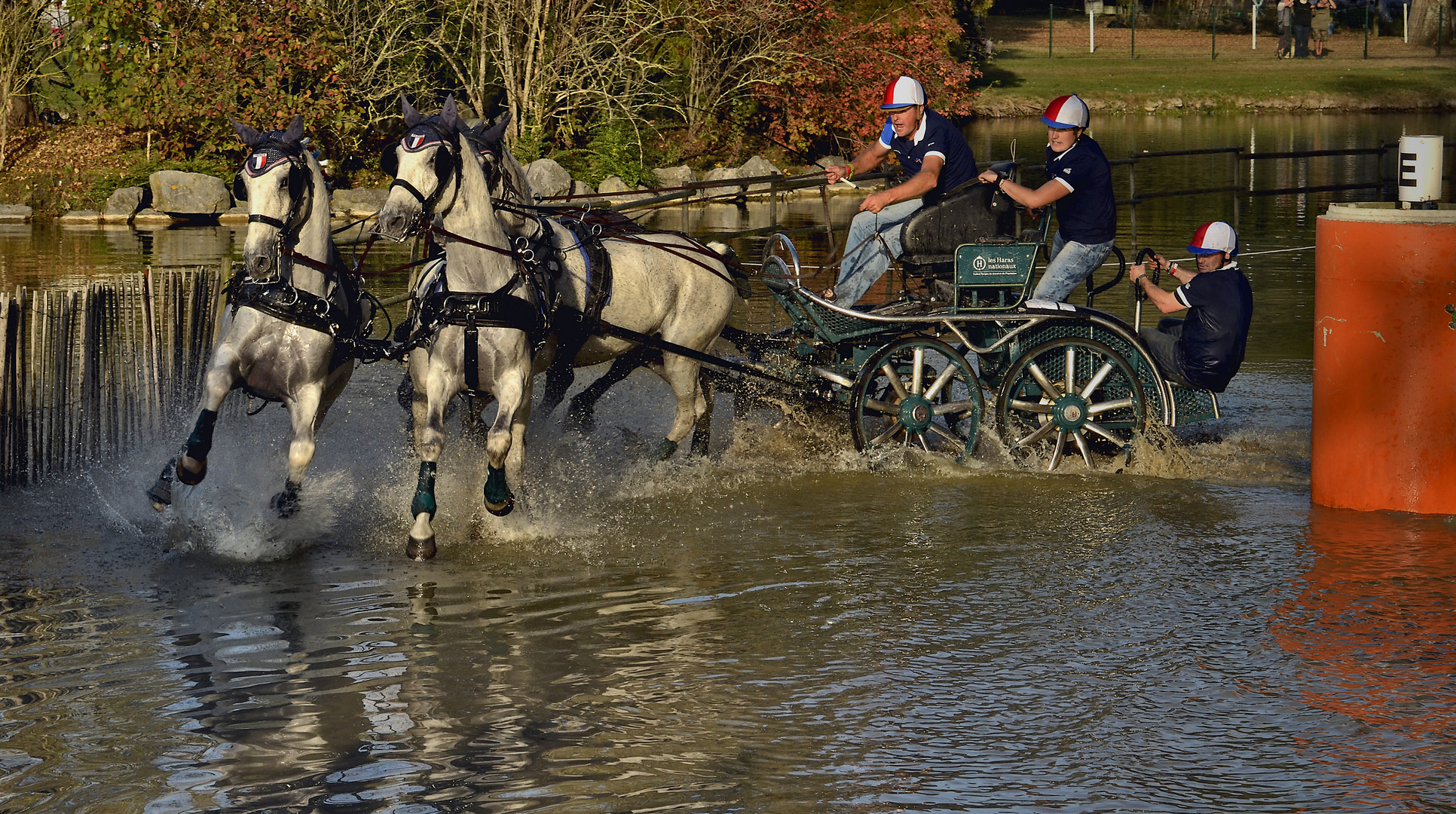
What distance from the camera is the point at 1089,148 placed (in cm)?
1039

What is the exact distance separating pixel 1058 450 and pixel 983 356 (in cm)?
80

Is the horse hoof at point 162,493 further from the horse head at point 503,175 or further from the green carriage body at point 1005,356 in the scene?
the green carriage body at point 1005,356

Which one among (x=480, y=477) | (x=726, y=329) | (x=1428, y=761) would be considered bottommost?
(x=1428, y=761)

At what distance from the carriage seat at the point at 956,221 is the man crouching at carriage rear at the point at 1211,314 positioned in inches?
43.2

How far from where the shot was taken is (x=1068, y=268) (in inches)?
413

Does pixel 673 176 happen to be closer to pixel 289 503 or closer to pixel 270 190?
pixel 289 503

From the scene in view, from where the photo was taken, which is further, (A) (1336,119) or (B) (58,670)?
(A) (1336,119)

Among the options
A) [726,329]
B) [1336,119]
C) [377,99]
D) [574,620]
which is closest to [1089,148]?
[726,329]

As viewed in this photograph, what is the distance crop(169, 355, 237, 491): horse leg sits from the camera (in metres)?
8.04

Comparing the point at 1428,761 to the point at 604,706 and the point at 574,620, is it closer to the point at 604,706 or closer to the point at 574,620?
the point at 604,706

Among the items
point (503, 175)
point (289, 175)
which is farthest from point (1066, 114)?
point (289, 175)

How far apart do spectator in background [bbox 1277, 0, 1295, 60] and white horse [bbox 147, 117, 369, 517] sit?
154ft

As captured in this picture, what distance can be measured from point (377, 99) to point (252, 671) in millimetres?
18965

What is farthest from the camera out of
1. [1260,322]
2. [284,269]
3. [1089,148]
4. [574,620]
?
[1260,322]
